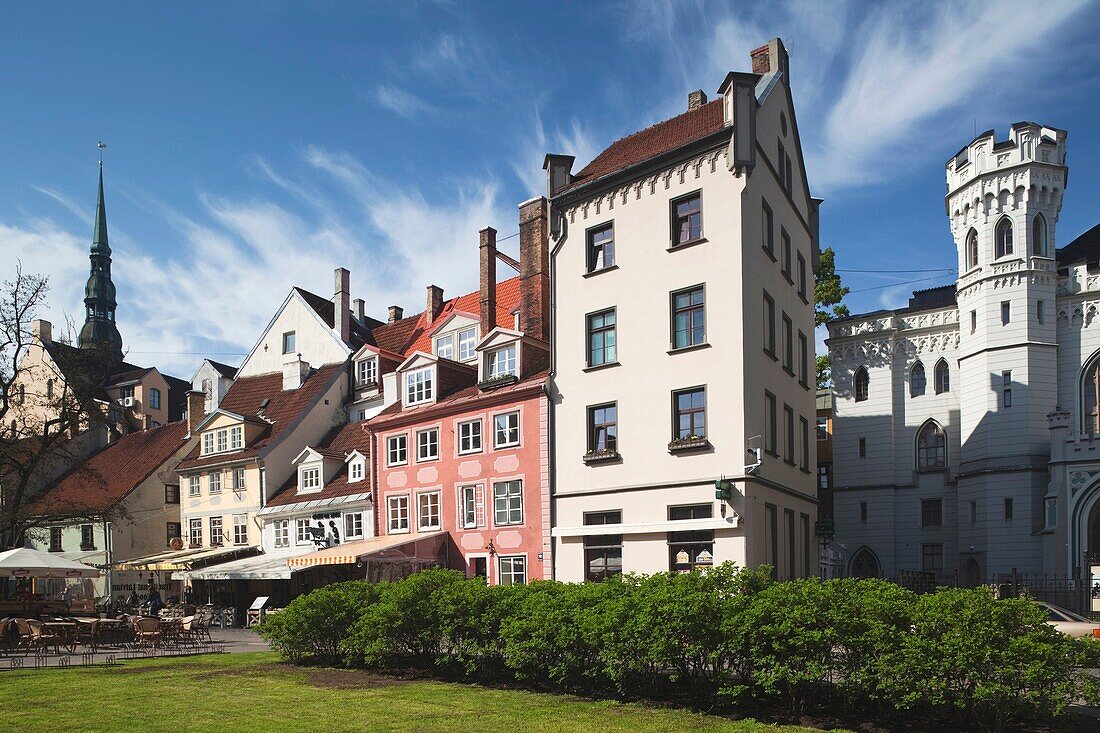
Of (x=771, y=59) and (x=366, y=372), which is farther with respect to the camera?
(x=366, y=372)

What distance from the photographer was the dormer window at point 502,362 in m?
35.2

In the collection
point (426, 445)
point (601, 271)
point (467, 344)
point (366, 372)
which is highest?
point (601, 271)

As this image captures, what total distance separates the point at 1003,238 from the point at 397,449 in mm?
29640

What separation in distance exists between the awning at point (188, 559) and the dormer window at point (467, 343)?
14.7m

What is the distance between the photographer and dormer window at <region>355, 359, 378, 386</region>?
47966mm

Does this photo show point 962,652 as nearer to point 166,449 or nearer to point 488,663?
point 488,663

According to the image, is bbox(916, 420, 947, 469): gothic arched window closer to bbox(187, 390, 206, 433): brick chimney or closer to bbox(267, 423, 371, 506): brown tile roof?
bbox(267, 423, 371, 506): brown tile roof

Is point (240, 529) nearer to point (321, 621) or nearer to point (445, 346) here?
point (445, 346)

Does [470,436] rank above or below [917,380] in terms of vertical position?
below

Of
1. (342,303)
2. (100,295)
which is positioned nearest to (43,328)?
(100,295)

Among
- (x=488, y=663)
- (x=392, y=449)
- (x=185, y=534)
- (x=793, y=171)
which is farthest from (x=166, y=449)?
(x=488, y=663)

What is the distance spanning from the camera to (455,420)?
36.4m

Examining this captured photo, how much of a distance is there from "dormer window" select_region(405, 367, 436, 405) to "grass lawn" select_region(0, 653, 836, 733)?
1935cm

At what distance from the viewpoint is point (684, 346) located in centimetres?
2873
